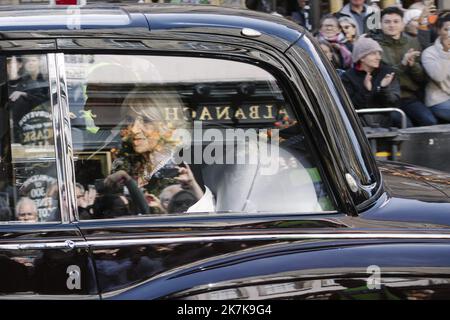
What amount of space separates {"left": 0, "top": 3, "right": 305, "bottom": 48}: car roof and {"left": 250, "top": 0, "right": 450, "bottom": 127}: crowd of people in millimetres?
4632

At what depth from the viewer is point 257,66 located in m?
2.66

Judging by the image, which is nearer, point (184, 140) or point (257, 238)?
point (257, 238)

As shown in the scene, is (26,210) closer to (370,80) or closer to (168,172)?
(168,172)

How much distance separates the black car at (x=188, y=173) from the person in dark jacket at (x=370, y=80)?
186 inches

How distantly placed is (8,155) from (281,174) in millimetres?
872

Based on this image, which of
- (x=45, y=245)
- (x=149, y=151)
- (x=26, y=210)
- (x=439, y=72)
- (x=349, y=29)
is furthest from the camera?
(x=349, y=29)

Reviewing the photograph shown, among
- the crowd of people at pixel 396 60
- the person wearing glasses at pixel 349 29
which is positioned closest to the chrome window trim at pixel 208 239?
the crowd of people at pixel 396 60

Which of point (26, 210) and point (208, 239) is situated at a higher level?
point (26, 210)

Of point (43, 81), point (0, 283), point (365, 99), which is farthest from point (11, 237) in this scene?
point (365, 99)

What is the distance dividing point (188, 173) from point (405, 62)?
543 centimetres

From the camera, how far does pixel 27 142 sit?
259cm

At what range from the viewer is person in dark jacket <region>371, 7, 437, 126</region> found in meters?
7.75

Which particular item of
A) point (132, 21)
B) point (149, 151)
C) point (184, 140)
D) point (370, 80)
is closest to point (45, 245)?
point (149, 151)

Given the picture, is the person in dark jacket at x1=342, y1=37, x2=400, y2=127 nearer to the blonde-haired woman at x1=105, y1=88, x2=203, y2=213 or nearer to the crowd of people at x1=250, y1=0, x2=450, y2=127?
the crowd of people at x1=250, y1=0, x2=450, y2=127
